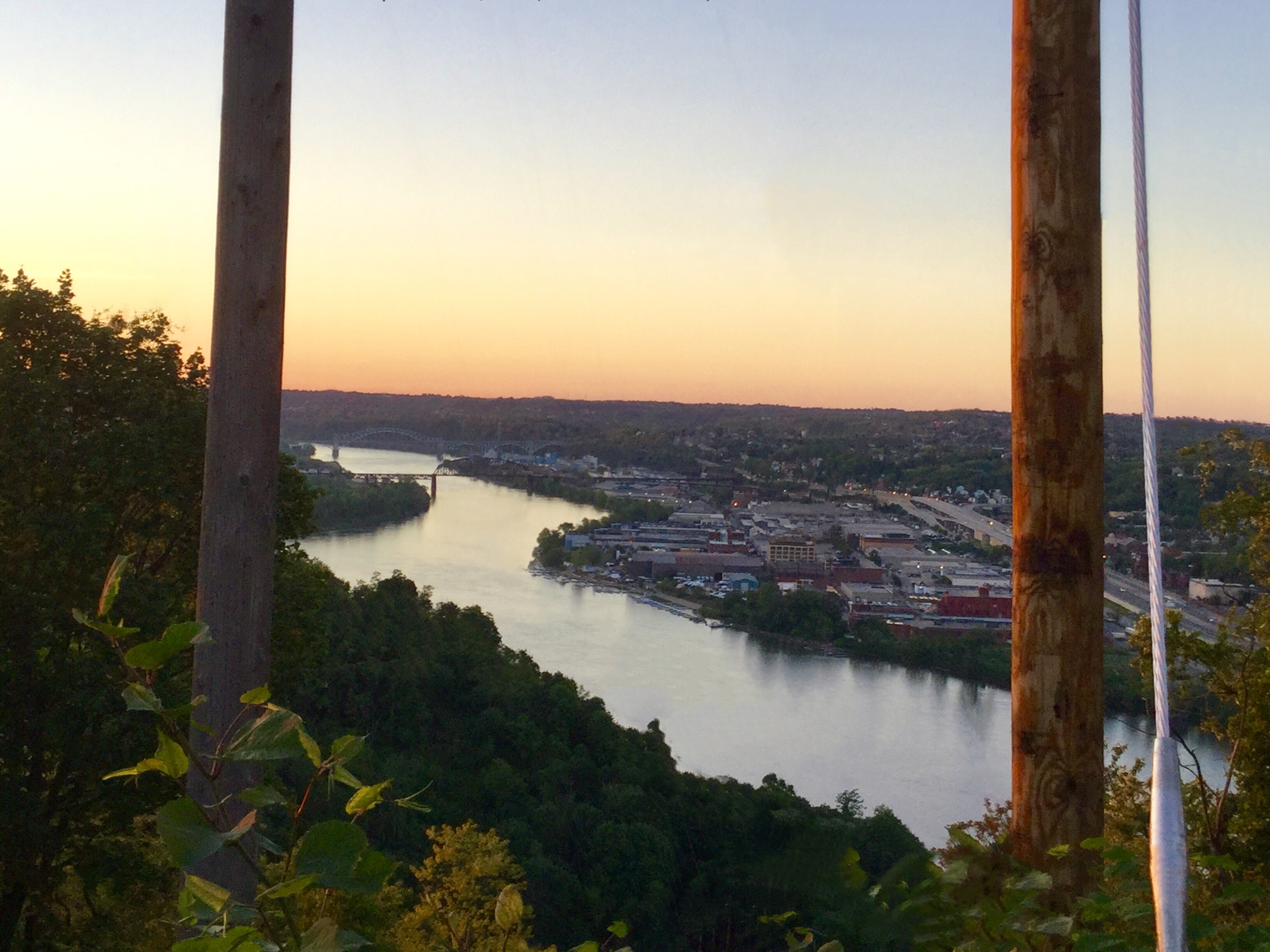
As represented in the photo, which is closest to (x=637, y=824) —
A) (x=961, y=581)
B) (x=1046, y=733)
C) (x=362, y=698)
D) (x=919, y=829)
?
(x=919, y=829)

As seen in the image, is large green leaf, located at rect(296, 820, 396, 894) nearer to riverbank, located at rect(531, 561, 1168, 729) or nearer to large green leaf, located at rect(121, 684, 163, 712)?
large green leaf, located at rect(121, 684, 163, 712)

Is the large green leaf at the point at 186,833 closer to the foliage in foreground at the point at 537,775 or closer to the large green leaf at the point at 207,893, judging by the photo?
the large green leaf at the point at 207,893

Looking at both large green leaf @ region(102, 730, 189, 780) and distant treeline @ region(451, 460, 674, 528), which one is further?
distant treeline @ region(451, 460, 674, 528)

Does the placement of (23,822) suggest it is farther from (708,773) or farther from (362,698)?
(708,773)

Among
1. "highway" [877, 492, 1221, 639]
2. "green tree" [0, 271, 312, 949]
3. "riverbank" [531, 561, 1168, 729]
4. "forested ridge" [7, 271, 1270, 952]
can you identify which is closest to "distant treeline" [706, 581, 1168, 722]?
"riverbank" [531, 561, 1168, 729]

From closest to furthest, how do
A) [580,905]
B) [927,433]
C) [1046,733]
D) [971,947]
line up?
[971,947] → [1046,733] → [580,905] → [927,433]

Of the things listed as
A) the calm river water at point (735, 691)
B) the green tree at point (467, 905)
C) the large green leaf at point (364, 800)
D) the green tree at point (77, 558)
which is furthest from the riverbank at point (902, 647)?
the large green leaf at point (364, 800)
